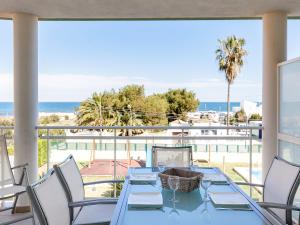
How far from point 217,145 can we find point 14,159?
2675mm

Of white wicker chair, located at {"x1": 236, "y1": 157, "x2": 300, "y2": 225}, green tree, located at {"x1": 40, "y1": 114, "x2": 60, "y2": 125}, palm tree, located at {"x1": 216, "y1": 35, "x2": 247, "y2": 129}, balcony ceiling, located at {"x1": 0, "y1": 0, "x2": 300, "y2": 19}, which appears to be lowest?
green tree, located at {"x1": 40, "y1": 114, "x2": 60, "y2": 125}

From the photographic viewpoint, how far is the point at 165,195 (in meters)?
2.05

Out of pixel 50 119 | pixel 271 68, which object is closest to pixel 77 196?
pixel 271 68

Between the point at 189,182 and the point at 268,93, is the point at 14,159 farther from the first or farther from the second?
the point at 268,93

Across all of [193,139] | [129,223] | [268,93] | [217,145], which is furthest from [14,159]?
[268,93]

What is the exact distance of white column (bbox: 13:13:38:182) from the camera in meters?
4.04

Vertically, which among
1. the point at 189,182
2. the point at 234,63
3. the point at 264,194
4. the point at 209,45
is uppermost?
the point at 209,45

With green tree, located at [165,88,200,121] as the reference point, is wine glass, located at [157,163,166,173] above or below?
below

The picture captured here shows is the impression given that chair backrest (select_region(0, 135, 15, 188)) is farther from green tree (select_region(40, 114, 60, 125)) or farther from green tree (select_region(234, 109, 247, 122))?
green tree (select_region(234, 109, 247, 122))

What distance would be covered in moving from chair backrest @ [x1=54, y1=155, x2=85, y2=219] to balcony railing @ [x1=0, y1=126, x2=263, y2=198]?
1.54 metres

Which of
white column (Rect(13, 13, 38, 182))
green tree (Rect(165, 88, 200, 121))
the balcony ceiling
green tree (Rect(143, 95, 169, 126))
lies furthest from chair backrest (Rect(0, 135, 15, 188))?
green tree (Rect(165, 88, 200, 121))

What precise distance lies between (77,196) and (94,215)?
201mm

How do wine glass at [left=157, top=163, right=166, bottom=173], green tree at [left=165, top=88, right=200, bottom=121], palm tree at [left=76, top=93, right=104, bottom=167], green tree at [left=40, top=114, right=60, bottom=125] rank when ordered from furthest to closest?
green tree at [left=40, top=114, right=60, bottom=125] → green tree at [left=165, top=88, right=200, bottom=121] → palm tree at [left=76, top=93, right=104, bottom=167] → wine glass at [left=157, top=163, right=166, bottom=173]

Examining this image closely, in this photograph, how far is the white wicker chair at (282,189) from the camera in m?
2.10
